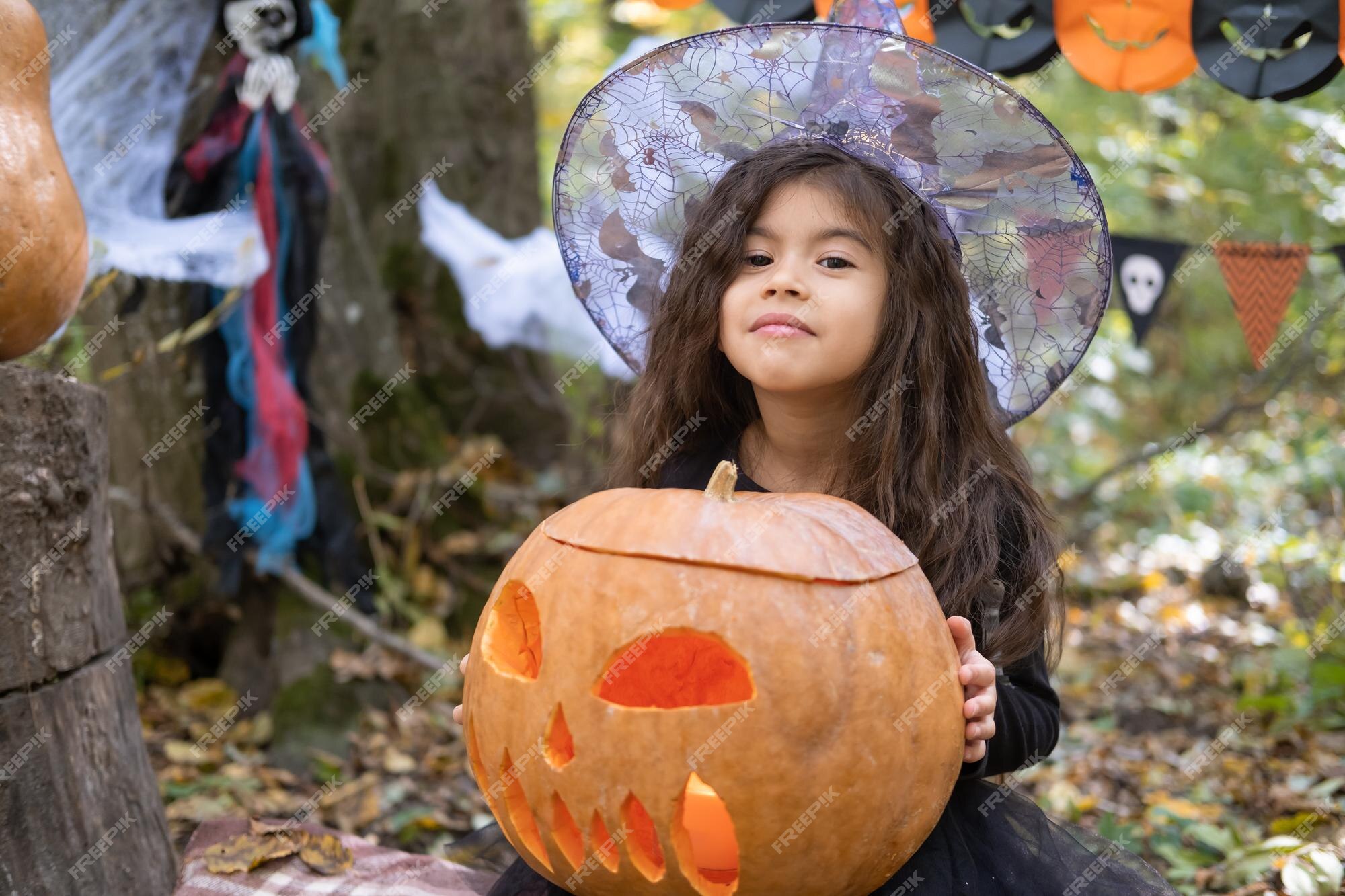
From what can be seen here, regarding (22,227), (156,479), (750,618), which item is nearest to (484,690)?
(750,618)

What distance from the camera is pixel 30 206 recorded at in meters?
2.04

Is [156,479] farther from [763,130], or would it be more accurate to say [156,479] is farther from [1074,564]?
[1074,564]

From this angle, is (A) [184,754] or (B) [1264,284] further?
(A) [184,754]

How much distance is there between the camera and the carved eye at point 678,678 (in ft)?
5.57

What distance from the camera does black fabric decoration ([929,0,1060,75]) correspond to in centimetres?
287

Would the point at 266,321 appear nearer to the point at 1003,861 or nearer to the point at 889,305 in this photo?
the point at 889,305

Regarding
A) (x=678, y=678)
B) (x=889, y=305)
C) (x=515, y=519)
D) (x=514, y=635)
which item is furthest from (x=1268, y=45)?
(x=515, y=519)

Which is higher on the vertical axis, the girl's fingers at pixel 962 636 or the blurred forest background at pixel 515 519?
the girl's fingers at pixel 962 636

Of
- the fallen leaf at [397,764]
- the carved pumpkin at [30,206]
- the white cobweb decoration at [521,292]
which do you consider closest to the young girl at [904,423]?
the carved pumpkin at [30,206]

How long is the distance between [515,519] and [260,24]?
7.59 ft

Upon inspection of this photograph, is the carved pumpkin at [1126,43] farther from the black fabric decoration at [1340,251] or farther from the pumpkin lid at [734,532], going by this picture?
the pumpkin lid at [734,532]

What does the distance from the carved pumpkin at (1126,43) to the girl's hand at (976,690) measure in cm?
169

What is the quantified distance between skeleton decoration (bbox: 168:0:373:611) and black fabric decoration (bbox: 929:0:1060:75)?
1.99 meters

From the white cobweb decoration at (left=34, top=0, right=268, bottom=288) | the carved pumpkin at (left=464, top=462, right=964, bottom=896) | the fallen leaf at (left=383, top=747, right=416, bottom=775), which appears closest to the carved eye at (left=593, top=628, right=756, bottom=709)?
the carved pumpkin at (left=464, top=462, right=964, bottom=896)
